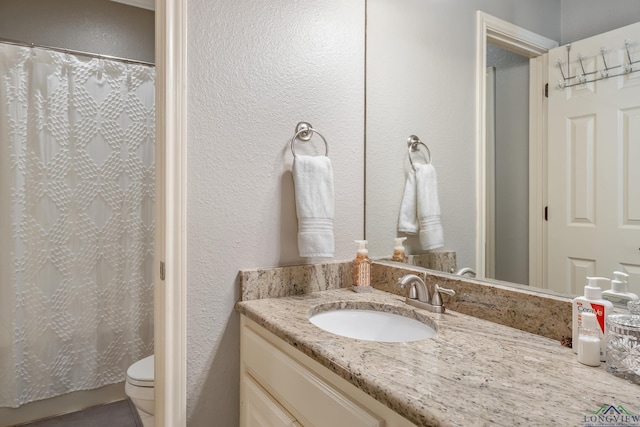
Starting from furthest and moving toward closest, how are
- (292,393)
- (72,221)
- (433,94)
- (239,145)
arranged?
(72,221) → (433,94) → (239,145) → (292,393)

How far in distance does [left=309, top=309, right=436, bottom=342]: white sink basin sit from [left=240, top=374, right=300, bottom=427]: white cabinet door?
0.25m

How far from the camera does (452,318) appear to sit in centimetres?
107

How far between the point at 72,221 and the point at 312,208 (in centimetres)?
151

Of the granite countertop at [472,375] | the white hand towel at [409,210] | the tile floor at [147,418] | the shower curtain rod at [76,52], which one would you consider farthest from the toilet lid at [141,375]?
the shower curtain rod at [76,52]

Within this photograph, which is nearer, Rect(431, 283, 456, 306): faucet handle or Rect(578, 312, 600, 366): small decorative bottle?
Rect(578, 312, 600, 366): small decorative bottle

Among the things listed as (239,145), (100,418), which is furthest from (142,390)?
(239,145)

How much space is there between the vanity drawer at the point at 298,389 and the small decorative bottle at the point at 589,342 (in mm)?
426

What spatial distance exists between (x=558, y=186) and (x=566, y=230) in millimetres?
111

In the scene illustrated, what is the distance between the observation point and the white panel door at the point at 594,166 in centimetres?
82

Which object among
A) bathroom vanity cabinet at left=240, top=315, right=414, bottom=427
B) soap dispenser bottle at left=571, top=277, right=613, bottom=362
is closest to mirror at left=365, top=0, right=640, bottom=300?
soap dispenser bottle at left=571, top=277, right=613, bottom=362

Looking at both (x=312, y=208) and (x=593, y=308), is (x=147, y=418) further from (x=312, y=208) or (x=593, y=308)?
(x=593, y=308)

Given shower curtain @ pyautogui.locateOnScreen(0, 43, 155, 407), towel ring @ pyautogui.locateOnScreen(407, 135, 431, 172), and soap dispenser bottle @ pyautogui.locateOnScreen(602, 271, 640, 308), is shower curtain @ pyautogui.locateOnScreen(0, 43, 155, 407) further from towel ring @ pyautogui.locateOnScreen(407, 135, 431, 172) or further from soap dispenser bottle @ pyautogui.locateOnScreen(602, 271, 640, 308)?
soap dispenser bottle @ pyautogui.locateOnScreen(602, 271, 640, 308)

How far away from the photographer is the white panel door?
0.82 meters

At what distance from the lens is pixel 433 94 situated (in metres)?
1.37
